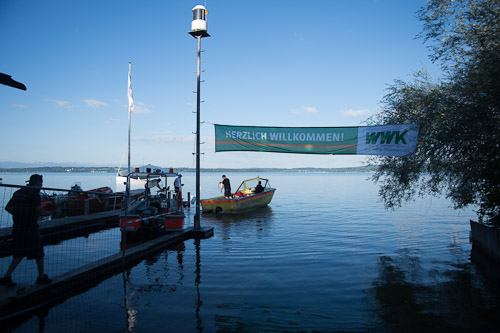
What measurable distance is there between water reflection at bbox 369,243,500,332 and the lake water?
0.02 m

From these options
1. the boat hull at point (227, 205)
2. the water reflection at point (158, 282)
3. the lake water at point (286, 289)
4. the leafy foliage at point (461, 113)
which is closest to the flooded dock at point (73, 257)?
the lake water at point (286, 289)

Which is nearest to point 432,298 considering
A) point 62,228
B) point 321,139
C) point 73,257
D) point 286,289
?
point 286,289

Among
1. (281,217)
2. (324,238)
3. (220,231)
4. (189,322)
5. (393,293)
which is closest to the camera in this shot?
(189,322)

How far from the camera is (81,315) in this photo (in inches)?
213

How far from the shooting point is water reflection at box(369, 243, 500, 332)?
16.8 ft

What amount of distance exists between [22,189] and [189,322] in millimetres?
3710

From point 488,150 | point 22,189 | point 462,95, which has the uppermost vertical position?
point 462,95

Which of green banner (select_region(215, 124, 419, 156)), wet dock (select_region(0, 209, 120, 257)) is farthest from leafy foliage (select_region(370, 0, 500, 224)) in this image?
wet dock (select_region(0, 209, 120, 257))

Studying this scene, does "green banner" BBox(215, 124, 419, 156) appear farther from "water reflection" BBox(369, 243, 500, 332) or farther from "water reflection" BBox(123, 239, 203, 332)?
"water reflection" BBox(123, 239, 203, 332)

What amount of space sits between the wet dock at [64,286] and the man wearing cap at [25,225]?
42cm

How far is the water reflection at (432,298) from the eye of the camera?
5129mm

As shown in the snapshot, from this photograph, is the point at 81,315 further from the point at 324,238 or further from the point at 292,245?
the point at 324,238

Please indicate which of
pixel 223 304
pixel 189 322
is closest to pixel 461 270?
pixel 223 304

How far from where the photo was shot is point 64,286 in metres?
6.33
